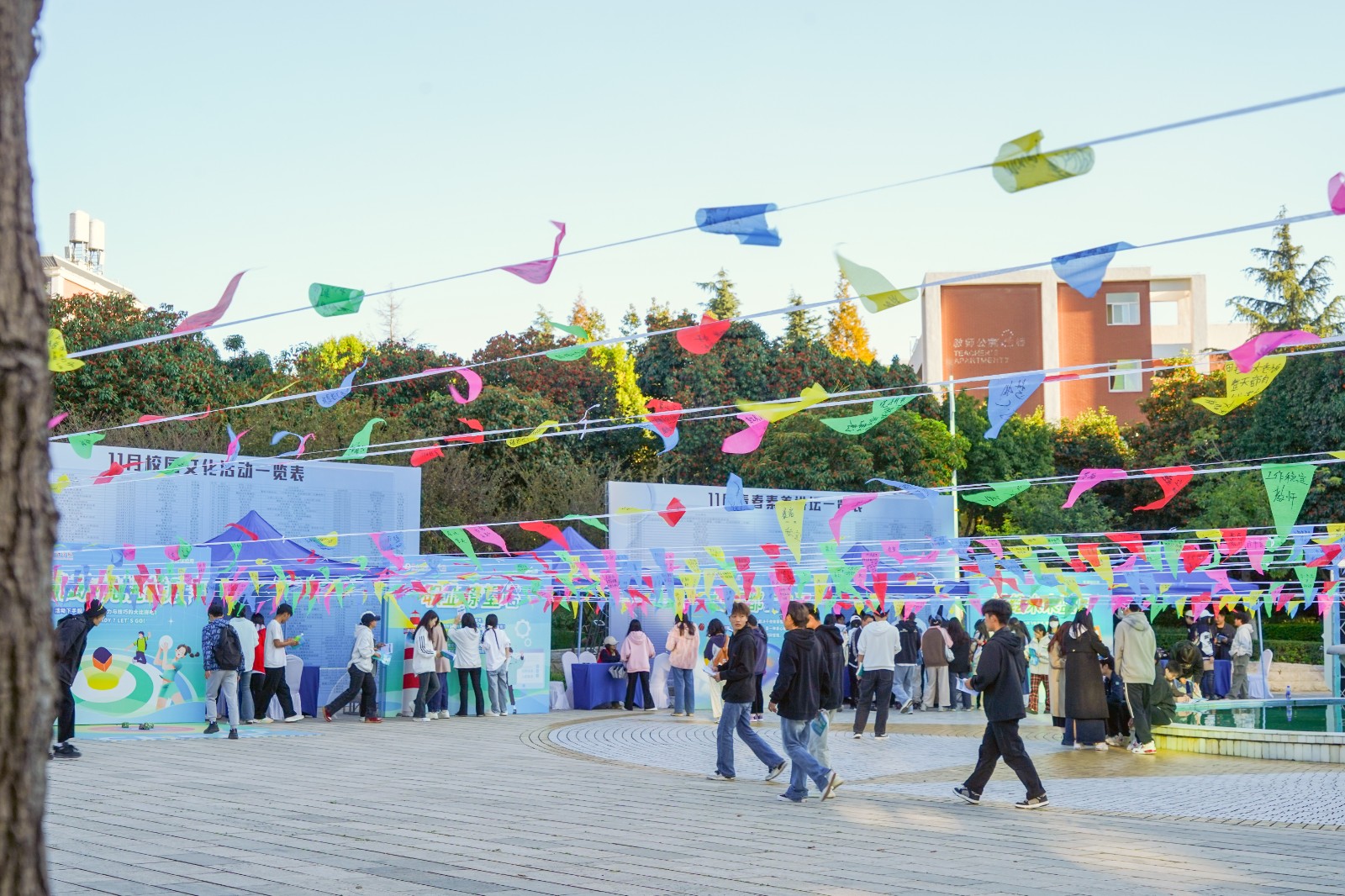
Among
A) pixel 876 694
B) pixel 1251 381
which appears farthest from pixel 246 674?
pixel 1251 381

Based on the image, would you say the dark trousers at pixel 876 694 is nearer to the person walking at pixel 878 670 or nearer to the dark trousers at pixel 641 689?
the person walking at pixel 878 670

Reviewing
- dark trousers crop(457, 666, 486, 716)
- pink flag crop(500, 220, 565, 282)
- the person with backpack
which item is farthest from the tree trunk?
dark trousers crop(457, 666, 486, 716)

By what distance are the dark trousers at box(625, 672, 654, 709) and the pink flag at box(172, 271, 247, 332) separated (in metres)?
13.8

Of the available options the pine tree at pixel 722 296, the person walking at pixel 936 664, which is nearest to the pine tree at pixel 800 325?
the pine tree at pixel 722 296

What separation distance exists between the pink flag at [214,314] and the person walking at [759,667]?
4.95 m

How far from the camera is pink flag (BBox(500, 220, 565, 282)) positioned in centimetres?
819

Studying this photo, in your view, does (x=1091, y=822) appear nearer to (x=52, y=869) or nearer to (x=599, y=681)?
(x=52, y=869)

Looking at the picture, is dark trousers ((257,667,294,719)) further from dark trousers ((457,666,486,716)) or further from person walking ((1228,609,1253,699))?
person walking ((1228,609,1253,699))

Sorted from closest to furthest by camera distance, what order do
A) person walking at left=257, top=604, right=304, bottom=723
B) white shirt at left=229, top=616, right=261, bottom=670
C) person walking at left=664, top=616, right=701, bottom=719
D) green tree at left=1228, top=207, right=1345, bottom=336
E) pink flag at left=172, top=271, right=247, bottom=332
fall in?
pink flag at left=172, top=271, right=247, bottom=332 → white shirt at left=229, top=616, right=261, bottom=670 → person walking at left=257, top=604, right=304, bottom=723 → person walking at left=664, top=616, right=701, bottom=719 → green tree at left=1228, top=207, right=1345, bottom=336

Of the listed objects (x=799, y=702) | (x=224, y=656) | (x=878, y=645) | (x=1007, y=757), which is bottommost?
(x=1007, y=757)

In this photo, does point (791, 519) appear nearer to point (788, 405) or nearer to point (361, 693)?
point (788, 405)

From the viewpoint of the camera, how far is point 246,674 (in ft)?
58.9

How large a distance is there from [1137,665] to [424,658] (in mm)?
9815

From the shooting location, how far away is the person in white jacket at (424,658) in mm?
19172
